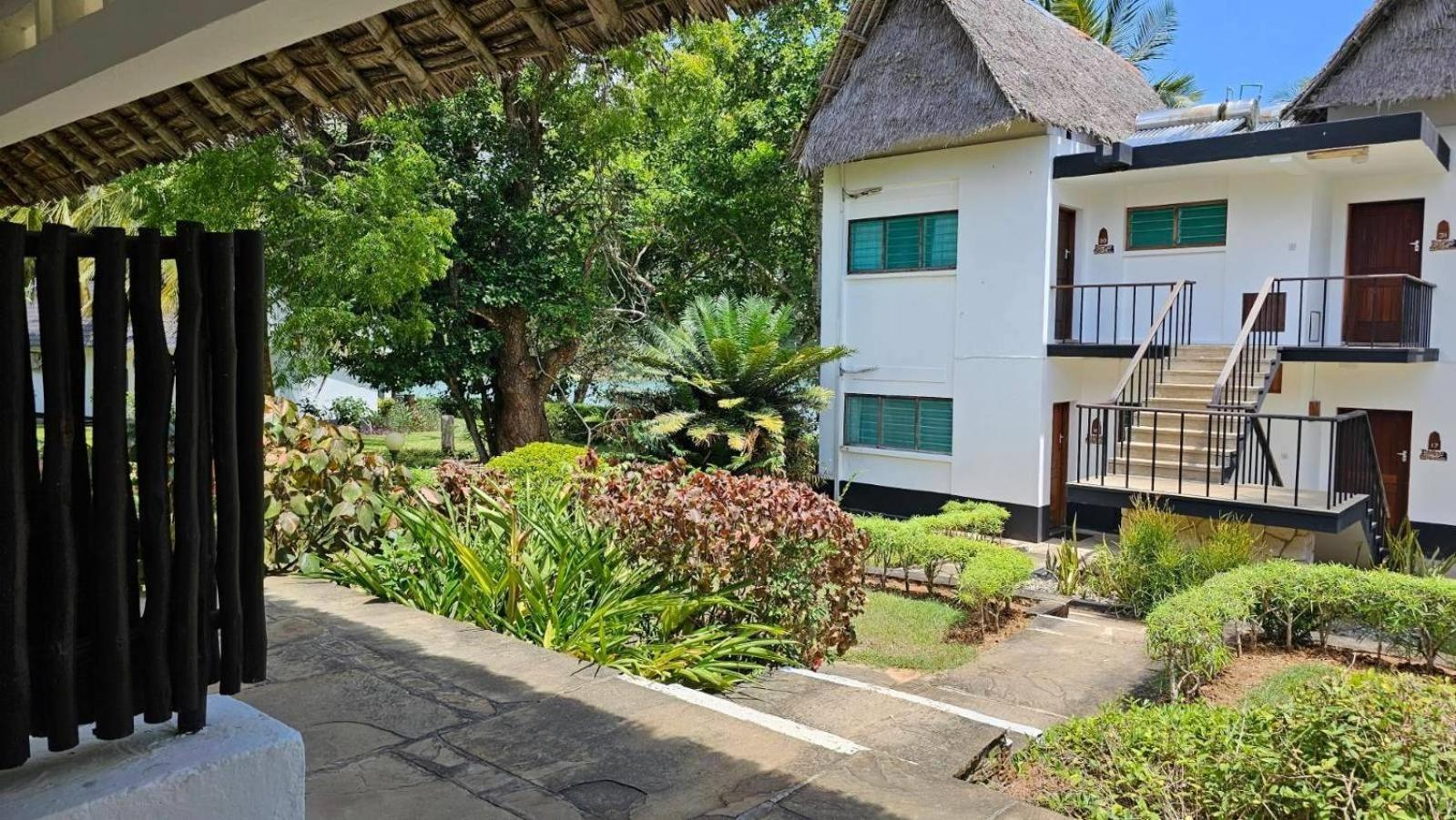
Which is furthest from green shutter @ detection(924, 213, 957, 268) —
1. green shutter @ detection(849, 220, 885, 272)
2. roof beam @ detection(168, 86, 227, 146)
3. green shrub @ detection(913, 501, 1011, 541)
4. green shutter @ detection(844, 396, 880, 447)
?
roof beam @ detection(168, 86, 227, 146)

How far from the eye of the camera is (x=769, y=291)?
20859mm

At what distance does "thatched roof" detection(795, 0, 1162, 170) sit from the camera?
1439cm

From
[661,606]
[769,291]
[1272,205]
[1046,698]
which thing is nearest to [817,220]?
[769,291]

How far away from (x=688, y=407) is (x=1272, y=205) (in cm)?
863

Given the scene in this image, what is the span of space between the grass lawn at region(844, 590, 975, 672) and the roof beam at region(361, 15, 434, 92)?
572 centimetres

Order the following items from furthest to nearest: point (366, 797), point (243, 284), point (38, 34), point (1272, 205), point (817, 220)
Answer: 1. point (817, 220)
2. point (1272, 205)
3. point (38, 34)
4. point (366, 797)
5. point (243, 284)

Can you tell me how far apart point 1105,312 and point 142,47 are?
14.6 m

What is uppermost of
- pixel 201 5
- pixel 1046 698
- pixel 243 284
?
pixel 201 5

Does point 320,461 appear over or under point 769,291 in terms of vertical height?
under

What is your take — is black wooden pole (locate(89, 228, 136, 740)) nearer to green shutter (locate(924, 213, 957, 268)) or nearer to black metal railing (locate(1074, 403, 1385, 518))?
black metal railing (locate(1074, 403, 1385, 518))

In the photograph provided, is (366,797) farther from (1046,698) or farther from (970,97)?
(970,97)

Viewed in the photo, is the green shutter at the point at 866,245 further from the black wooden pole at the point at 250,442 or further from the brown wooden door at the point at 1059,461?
the black wooden pole at the point at 250,442

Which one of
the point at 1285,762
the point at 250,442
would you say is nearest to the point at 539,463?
the point at 1285,762

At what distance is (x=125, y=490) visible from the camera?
Answer: 2.26m
